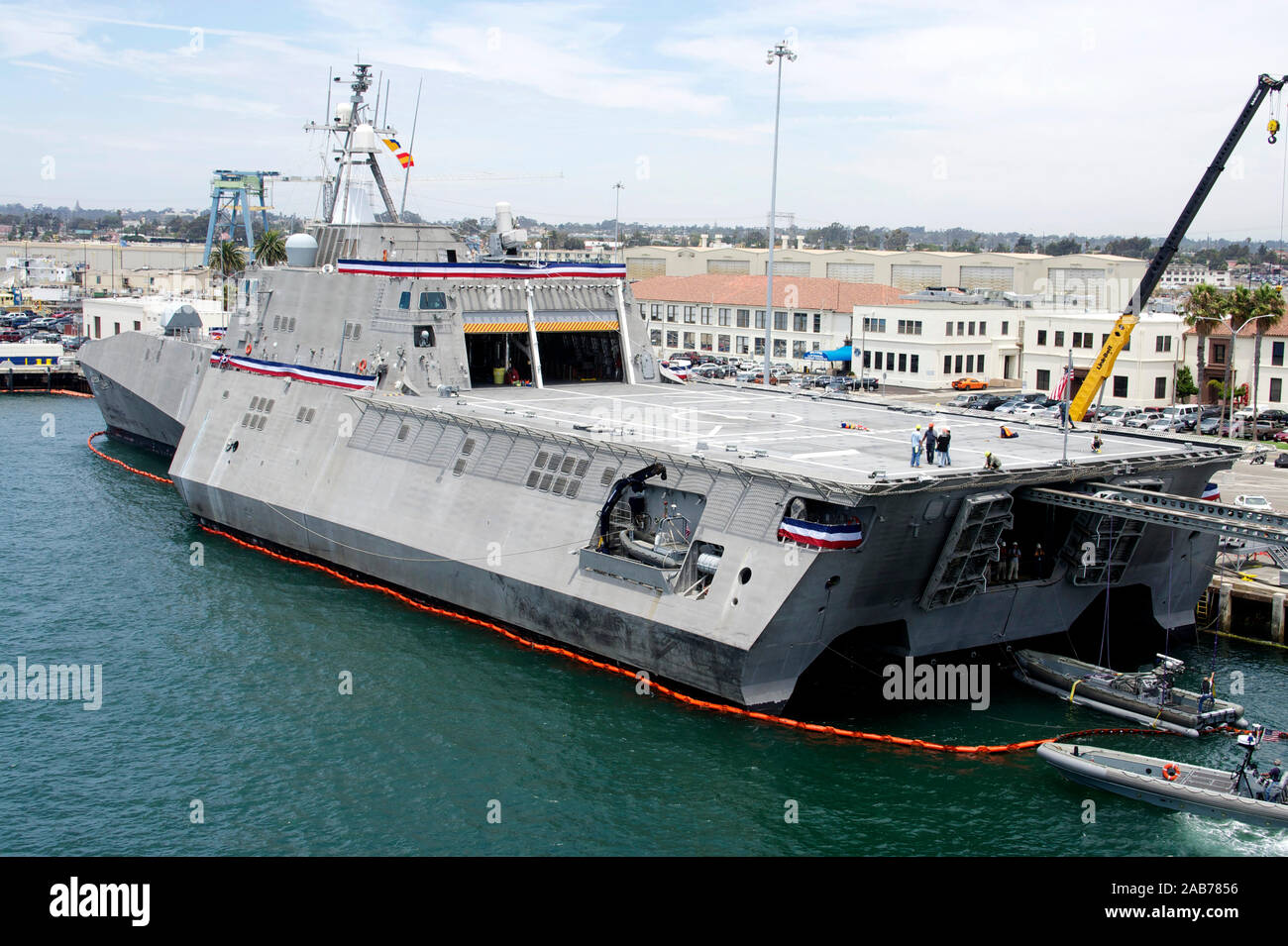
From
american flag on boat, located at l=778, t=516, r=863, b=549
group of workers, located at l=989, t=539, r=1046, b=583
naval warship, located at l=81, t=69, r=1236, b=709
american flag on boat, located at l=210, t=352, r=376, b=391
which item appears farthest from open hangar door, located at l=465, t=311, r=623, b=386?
american flag on boat, located at l=778, t=516, r=863, b=549

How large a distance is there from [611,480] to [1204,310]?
1653 inches

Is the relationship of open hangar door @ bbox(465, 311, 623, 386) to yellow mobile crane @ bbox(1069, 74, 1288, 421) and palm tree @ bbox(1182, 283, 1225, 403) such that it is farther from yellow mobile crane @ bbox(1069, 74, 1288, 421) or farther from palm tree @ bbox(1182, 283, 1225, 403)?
palm tree @ bbox(1182, 283, 1225, 403)

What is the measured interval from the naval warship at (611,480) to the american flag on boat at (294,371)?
10 centimetres

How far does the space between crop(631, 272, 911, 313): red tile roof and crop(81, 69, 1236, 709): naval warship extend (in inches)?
1306

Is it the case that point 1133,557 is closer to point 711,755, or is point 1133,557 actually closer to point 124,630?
point 711,755

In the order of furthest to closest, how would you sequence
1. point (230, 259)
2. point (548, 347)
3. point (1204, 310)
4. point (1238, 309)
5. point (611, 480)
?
point (230, 259) → point (1204, 310) → point (1238, 309) → point (548, 347) → point (611, 480)

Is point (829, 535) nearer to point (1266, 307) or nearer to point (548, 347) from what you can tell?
point (548, 347)

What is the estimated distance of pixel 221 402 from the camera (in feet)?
140

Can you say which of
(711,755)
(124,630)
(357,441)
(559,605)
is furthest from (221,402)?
(711,755)

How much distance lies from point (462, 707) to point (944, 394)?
4839 centimetres

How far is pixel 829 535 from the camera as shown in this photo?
23438mm

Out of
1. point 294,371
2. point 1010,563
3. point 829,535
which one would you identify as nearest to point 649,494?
point 829,535

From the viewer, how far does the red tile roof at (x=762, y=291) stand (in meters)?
79.9

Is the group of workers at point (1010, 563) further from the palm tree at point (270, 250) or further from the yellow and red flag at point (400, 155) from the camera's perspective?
the palm tree at point (270, 250)
